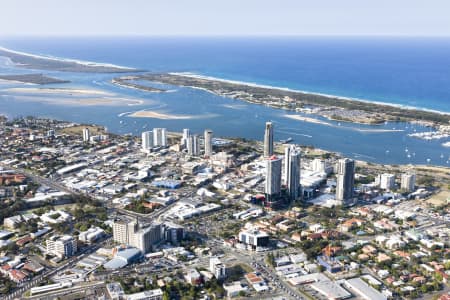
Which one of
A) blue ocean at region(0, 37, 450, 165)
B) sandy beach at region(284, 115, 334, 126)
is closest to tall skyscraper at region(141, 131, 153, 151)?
blue ocean at region(0, 37, 450, 165)

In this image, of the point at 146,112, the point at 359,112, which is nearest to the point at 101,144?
the point at 146,112

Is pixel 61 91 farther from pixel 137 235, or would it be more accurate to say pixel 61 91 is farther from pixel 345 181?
pixel 137 235

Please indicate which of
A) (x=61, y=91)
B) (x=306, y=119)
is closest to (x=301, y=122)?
(x=306, y=119)

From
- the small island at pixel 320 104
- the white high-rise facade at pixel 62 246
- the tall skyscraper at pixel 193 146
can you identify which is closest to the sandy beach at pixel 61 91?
the small island at pixel 320 104

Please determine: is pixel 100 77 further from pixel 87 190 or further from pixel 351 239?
pixel 351 239

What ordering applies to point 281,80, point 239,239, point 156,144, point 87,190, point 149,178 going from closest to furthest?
point 239,239 < point 87,190 < point 149,178 < point 156,144 < point 281,80

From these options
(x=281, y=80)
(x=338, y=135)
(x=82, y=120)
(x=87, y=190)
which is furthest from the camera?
(x=281, y=80)
